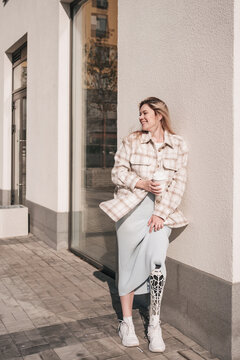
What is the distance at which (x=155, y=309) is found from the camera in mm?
3414

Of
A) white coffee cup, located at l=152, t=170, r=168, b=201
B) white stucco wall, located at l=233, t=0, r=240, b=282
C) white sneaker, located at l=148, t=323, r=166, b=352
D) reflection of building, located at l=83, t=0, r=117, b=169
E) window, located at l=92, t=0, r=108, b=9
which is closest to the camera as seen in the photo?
white stucco wall, located at l=233, t=0, r=240, b=282

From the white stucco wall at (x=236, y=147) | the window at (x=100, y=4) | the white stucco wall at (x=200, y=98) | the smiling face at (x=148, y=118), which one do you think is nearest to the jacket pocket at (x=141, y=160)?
the smiling face at (x=148, y=118)

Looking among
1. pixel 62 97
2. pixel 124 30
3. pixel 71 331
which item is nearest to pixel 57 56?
pixel 62 97

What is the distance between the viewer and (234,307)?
122 inches

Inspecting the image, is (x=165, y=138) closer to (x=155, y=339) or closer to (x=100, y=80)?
(x=155, y=339)

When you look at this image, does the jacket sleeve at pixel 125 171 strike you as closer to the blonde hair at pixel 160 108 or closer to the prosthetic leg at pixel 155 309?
the blonde hair at pixel 160 108

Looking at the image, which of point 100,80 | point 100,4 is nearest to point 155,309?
point 100,80

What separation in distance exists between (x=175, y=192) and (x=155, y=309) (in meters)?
0.93

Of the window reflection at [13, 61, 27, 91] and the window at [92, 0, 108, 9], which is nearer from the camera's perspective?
the window at [92, 0, 108, 9]

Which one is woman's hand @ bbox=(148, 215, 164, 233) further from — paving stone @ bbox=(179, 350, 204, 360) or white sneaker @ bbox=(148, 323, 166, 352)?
paving stone @ bbox=(179, 350, 204, 360)

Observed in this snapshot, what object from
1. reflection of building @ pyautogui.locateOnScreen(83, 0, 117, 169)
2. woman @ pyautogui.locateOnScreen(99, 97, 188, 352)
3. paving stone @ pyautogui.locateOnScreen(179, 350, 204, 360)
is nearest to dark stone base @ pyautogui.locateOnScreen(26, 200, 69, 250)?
reflection of building @ pyautogui.locateOnScreen(83, 0, 117, 169)

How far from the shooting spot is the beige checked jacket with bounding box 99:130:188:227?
346cm

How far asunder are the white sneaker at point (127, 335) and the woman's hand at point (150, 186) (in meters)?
1.13

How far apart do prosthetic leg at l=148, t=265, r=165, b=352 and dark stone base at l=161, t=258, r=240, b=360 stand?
318 millimetres
